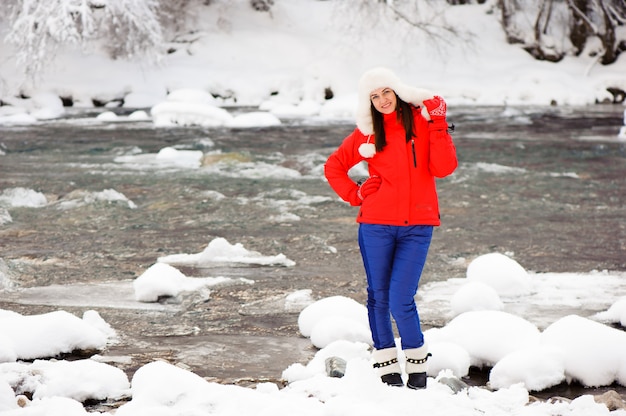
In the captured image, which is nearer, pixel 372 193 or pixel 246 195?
pixel 372 193

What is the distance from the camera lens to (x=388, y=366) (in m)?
4.23

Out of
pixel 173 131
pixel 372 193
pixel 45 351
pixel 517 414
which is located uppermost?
pixel 372 193

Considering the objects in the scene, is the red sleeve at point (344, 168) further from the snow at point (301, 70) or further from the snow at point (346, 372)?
the snow at point (301, 70)

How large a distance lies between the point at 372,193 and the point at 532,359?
1323mm

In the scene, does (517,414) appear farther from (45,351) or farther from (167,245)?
(167,245)

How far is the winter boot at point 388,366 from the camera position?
13.8 feet

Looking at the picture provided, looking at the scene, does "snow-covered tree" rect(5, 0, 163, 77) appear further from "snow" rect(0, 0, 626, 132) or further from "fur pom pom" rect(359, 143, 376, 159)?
"fur pom pom" rect(359, 143, 376, 159)

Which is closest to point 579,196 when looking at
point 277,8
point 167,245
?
point 167,245

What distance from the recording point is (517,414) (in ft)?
12.4

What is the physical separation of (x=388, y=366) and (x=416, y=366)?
0.16 m

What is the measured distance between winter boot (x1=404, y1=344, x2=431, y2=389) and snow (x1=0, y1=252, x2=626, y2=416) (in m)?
0.07

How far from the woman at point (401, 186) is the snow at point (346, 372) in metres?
0.34

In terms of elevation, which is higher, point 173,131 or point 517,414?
point 517,414

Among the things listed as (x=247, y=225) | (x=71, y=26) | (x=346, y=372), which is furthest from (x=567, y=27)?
(x=346, y=372)
